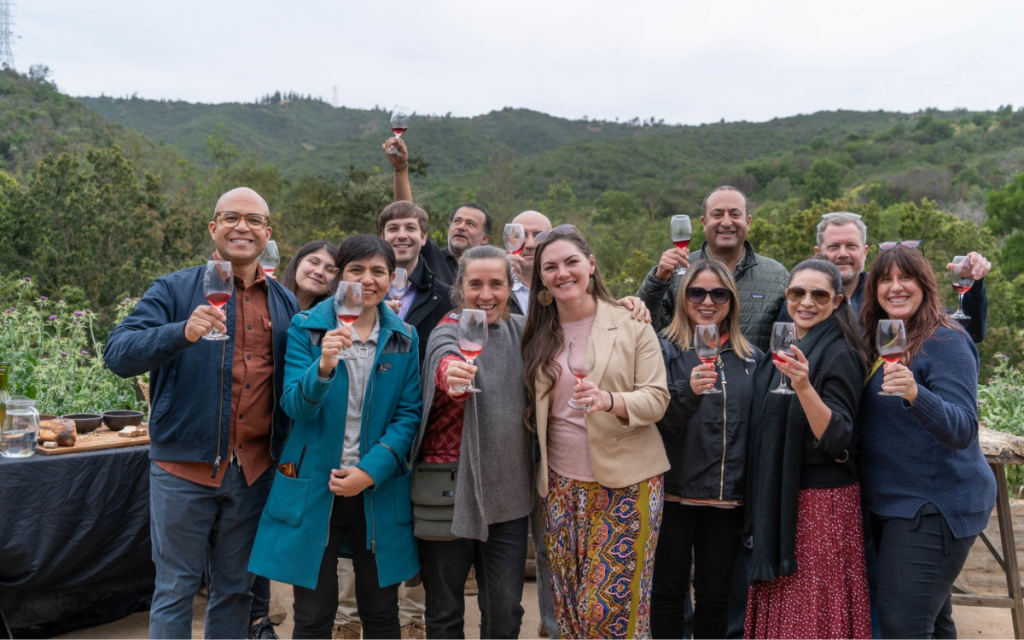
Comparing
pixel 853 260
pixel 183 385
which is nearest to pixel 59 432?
pixel 183 385

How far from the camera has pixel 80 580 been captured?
3.88 metres

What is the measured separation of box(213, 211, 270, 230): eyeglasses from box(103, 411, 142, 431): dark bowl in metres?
1.77

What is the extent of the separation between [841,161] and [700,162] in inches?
380

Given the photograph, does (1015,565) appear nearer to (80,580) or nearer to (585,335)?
(585,335)

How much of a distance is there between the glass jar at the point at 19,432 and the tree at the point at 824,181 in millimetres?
35290

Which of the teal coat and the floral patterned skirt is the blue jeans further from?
the floral patterned skirt

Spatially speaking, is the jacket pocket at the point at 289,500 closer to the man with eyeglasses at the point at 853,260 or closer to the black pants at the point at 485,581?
the black pants at the point at 485,581

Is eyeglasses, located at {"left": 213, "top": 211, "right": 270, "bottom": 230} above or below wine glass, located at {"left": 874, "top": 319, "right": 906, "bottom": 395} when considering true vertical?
above

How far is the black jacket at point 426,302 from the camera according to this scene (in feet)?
13.0

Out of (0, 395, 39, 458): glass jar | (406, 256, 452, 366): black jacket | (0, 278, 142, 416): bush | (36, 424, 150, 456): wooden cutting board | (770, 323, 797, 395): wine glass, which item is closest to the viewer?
(770, 323, 797, 395): wine glass

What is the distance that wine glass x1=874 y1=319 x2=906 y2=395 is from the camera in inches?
102

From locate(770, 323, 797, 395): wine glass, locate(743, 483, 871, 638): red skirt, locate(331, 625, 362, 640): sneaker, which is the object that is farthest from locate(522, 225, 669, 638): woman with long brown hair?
locate(331, 625, 362, 640): sneaker

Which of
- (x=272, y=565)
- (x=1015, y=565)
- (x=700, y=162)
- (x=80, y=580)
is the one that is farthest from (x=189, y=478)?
(x=700, y=162)

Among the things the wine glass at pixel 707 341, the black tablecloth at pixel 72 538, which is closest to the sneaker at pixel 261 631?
the black tablecloth at pixel 72 538
